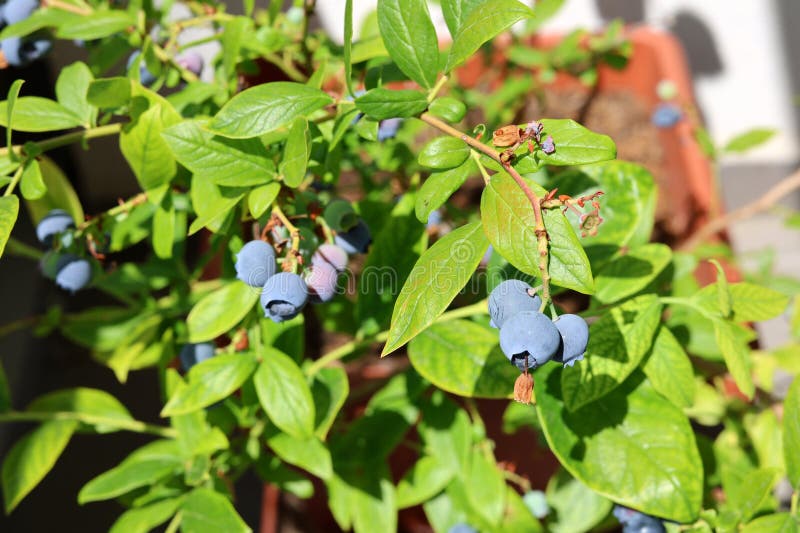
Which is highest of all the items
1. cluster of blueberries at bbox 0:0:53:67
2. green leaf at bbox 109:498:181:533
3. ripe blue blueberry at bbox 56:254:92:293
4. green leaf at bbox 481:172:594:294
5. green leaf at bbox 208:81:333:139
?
cluster of blueberries at bbox 0:0:53:67

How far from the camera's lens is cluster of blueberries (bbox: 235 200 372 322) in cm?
58

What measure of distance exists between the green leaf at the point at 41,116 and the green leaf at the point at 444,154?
0.39m

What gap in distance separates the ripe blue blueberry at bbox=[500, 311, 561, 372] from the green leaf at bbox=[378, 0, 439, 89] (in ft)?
0.76

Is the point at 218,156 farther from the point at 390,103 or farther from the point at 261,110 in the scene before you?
the point at 390,103

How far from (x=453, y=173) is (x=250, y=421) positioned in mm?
446

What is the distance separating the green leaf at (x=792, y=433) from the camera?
0.68 meters

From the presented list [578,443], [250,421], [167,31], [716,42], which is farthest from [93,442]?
[716,42]

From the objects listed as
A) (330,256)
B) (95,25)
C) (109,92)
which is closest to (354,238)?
(330,256)

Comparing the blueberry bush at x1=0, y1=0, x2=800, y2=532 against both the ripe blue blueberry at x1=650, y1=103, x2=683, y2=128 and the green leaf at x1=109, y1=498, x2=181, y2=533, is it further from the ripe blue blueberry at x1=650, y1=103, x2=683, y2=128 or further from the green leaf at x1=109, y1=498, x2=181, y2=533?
the ripe blue blueberry at x1=650, y1=103, x2=683, y2=128

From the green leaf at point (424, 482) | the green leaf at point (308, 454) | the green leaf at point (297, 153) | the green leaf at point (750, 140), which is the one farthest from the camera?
the green leaf at point (750, 140)

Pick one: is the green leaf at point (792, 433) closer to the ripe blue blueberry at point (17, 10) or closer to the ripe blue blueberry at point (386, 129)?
the ripe blue blueberry at point (386, 129)

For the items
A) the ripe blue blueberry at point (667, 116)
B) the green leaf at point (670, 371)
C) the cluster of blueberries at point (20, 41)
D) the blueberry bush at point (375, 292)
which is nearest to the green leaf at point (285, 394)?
the blueberry bush at point (375, 292)

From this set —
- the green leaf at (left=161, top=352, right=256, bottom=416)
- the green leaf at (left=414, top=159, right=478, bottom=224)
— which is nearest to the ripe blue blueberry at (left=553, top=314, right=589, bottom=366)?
the green leaf at (left=414, top=159, right=478, bottom=224)

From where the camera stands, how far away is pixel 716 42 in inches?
79.4
